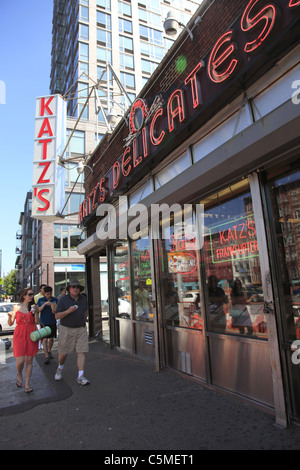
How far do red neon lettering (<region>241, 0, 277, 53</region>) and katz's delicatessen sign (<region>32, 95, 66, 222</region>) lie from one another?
7246mm

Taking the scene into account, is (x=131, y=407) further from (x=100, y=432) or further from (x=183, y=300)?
(x=183, y=300)

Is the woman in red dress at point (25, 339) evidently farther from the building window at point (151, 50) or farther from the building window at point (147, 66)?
the building window at point (151, 50)

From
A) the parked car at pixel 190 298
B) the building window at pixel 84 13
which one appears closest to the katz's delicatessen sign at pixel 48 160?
the parked car at pixel 190 298

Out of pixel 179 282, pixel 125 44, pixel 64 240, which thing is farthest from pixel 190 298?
pixel 125 44

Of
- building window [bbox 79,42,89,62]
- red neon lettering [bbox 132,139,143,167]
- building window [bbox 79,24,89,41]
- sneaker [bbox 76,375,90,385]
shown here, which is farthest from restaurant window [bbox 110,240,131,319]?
building window [bbox 79,24,89,41]

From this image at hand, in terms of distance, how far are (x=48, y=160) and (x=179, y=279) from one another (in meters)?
6.51

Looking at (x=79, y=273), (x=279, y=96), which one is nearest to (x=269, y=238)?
(x=279, y=96)

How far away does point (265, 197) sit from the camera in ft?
12.0

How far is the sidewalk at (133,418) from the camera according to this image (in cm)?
295

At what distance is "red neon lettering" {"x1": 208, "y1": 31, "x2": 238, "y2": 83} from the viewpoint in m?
3.74

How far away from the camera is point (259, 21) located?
336 centimetres

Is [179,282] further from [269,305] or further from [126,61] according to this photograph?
[126,61]

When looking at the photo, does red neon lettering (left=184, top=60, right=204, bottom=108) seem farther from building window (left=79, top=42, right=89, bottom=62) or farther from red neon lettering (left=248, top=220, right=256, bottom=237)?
building window (left=79, top=42, right=89, bottom=62)

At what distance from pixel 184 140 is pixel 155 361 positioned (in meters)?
4.10
